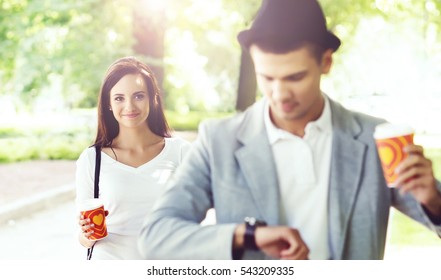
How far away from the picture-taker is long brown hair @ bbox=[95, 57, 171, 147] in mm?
2312

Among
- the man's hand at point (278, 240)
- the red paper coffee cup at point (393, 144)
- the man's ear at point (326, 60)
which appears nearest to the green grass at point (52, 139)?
the man's ear at point (326, 60)

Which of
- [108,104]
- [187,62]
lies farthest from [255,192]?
[187,62]

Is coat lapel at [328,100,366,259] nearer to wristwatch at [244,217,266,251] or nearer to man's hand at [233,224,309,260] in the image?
man's hand at [233,224,309,260]

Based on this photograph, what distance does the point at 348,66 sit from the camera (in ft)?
7.59

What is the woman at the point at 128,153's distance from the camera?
7.53 feet

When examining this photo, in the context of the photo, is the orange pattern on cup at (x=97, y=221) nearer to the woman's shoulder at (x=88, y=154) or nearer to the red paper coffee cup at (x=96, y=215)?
the red paper coffee cup at (x=96, y=215)

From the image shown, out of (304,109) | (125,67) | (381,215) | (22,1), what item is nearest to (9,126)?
(22,1)

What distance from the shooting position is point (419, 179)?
1.88 m

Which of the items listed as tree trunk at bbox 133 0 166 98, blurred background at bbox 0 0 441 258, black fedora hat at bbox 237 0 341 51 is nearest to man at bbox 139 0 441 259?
black fedora hat at bbox 237 0 341 51

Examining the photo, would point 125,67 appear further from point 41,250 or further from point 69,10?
point 41,250

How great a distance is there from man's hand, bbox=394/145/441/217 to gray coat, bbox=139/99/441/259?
1.5 inches

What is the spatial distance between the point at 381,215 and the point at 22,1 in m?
1.84

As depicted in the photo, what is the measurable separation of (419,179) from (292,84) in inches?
18.4

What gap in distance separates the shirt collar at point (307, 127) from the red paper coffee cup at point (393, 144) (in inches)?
8.4
